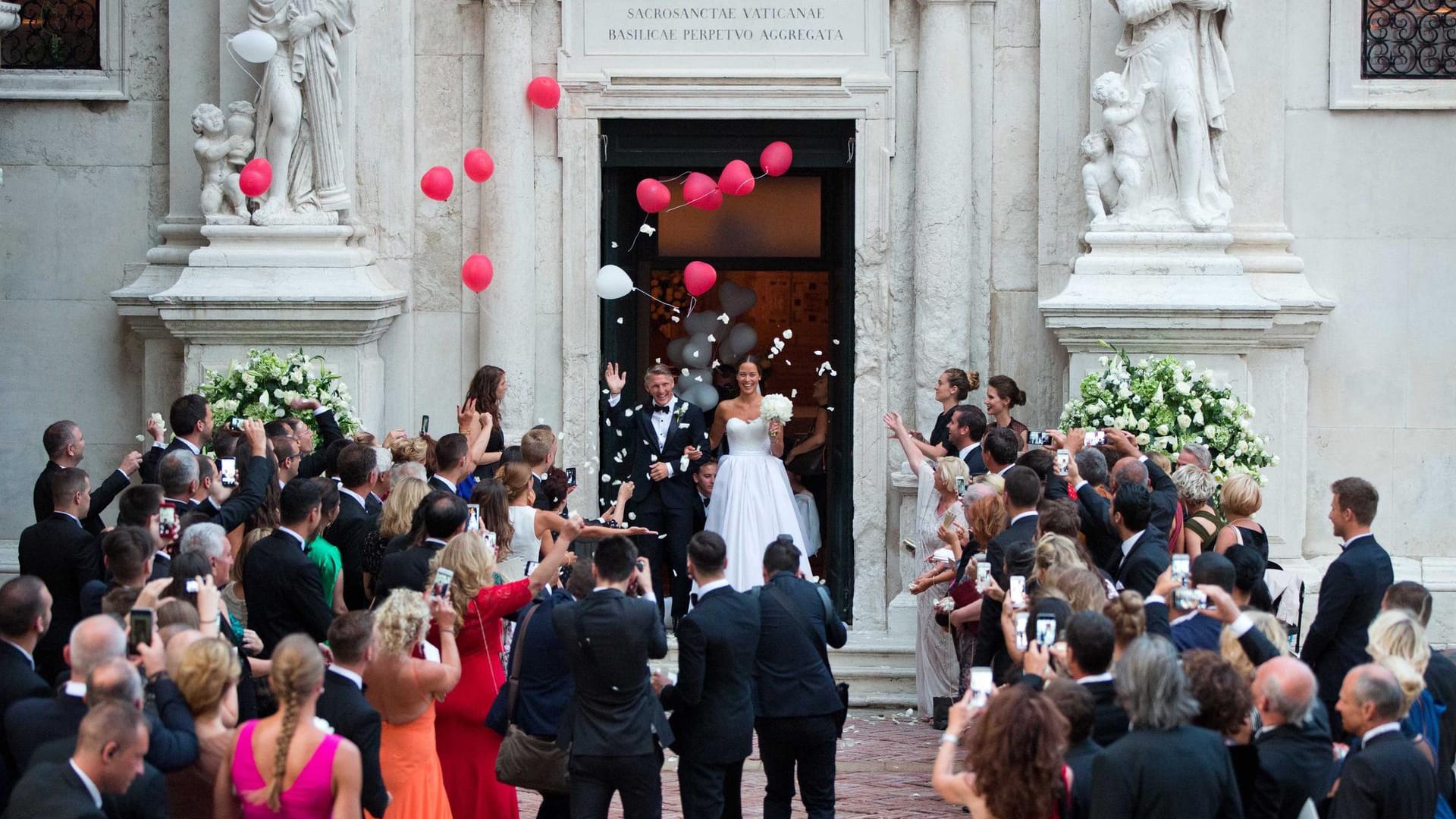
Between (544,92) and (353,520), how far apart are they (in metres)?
4.24

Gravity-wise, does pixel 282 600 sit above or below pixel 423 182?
below

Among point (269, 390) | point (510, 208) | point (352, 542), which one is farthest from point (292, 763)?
point (510, 208)

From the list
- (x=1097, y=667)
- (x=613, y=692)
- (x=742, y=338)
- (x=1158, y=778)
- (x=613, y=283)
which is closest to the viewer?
(x=1158, y=778)

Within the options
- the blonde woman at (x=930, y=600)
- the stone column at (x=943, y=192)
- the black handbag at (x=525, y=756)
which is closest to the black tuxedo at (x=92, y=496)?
the black handbag at (x=525, y=756)

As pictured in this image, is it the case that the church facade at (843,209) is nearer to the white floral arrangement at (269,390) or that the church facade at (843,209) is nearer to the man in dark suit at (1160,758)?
the white floral arrangement at (269,390)

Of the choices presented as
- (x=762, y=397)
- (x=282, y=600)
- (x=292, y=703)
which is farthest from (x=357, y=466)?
(x=762, y=397)

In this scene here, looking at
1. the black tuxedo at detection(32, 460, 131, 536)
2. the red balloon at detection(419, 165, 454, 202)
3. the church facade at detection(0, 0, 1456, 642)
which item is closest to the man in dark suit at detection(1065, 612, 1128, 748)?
the black tuxedo at detection(32, 460, 131, 536)

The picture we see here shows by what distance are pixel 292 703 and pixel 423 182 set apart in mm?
6641

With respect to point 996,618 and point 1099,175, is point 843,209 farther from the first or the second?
point 996,618

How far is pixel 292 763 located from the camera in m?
6.12

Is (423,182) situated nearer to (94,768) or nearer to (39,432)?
(39,432)

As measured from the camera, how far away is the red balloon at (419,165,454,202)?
1228cm

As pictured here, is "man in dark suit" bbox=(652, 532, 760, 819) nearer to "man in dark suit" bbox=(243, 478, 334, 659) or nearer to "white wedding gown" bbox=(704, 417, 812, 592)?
"man in dark suit" bbox=(243, 478, 334, 659)

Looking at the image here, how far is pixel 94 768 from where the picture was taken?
18.5 feet
